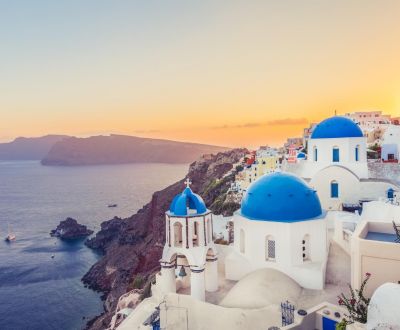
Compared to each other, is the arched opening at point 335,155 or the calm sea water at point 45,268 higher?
the arched opening at point 335,155

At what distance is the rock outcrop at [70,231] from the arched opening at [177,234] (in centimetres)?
5426

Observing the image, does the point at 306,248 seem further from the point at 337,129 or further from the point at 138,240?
the point at 138,240

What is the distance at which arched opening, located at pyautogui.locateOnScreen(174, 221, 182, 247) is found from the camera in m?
14.4

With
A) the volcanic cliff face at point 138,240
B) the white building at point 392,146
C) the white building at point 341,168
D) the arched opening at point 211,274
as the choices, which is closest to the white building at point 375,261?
the arched opening at point 211,274

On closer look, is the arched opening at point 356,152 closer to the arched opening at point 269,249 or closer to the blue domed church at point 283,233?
the blue domed church at point 283,233

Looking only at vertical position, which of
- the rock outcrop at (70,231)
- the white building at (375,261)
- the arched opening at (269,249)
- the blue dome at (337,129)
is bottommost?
the rock outcrop at (70,231)

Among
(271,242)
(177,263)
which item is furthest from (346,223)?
(177,263)

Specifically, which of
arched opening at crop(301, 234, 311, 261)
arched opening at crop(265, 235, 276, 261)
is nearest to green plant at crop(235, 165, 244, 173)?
arched opening at crop(301, 234, 311, 261)

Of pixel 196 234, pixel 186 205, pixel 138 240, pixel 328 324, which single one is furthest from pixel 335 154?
pixel 138 240

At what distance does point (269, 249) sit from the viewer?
1485cm

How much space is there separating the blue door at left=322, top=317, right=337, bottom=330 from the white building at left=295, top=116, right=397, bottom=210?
1480cm

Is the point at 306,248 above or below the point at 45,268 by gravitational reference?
above

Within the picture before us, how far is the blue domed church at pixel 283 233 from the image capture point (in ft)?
46.9

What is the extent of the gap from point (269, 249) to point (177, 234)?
4065 millimetres
